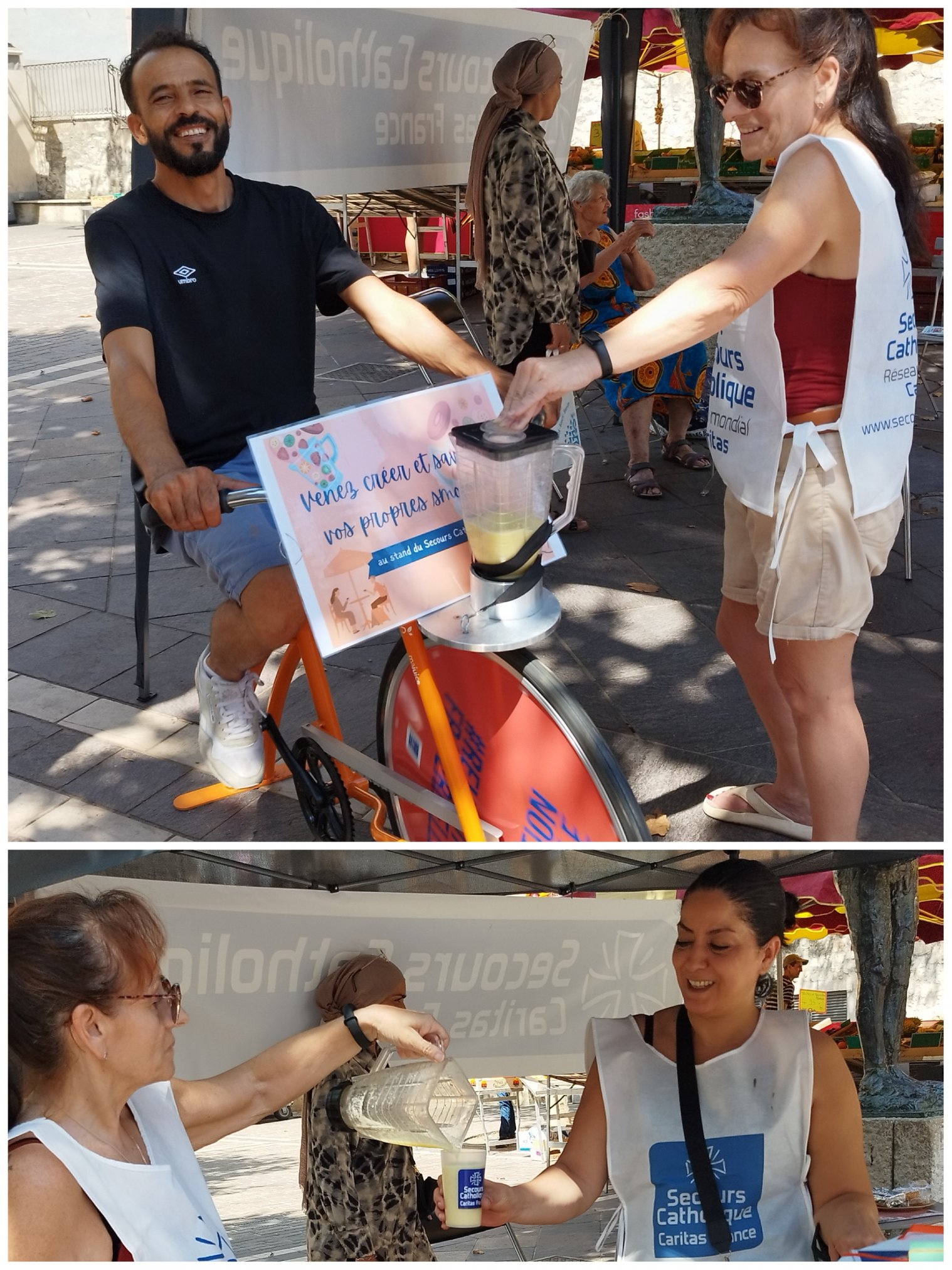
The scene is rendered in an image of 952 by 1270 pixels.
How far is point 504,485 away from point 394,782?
994 millimetres

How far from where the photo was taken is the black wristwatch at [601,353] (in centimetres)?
201

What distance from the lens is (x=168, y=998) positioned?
1.96m

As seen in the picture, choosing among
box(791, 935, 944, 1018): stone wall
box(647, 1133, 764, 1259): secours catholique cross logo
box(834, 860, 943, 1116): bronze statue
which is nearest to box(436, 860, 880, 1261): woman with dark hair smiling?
box(647, 1133, 764, 1259): secours catholique cross logo

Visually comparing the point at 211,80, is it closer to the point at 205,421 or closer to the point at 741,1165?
the point at 205,421

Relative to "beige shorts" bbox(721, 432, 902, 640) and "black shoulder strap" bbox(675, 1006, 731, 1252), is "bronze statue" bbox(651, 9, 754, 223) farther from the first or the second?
"black shoulder strap" bbox(675, 1006, 731, 1252)

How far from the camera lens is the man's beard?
2.90 m

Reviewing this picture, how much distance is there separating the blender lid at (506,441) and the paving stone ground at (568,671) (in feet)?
5.34

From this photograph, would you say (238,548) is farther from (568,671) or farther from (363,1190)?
(568,671)

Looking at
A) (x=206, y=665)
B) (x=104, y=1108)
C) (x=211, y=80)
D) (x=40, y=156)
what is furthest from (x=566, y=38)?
(x=40, y=156)

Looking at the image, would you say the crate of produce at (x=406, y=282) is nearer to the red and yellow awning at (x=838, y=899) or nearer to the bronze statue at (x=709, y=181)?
the bronze statue at (x=709, y=181)

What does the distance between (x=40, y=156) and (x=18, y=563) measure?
2067 centimetres

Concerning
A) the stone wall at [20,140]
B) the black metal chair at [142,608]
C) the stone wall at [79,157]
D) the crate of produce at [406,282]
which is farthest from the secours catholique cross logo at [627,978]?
the stone wall at [79,157]

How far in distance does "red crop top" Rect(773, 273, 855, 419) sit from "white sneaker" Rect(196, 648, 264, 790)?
1559 mm

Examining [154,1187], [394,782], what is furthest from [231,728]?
[154,1187]
